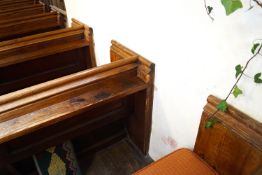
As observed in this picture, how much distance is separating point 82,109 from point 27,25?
1.69m

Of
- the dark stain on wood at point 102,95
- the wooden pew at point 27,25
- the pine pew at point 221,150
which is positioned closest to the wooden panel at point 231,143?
the pine pew at point 221,150

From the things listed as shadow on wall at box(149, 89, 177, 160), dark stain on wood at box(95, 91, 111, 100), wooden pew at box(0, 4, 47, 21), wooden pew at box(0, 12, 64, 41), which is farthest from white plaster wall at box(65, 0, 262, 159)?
wooden pew at box(0, 4, 47, 21)

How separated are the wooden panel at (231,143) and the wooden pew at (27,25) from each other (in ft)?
6.91

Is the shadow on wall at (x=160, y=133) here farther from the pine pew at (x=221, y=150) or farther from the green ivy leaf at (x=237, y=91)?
the green ivy leaf at (x=237, y=91)

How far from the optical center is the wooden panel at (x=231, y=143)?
82 cm

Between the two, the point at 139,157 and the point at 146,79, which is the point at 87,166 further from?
the point at 146,79

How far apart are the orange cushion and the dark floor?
694mm

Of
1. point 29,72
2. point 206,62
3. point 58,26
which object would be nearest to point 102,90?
point 206,62

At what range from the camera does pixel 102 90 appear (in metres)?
1.21

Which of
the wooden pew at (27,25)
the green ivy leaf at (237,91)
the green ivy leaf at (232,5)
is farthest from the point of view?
the wooden pew at (27,25)

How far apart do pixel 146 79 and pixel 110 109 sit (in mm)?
408

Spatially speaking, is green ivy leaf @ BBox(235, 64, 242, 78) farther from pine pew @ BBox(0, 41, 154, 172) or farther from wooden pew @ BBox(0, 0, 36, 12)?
wooden pew @ BBox(0, 0, 36, 12)

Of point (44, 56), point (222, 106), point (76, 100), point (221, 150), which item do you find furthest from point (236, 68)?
point (44, 56)

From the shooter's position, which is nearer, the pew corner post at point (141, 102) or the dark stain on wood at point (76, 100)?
the dark stain on wood at point (76, 100)
